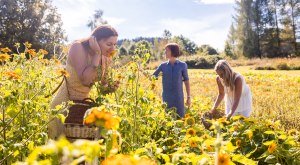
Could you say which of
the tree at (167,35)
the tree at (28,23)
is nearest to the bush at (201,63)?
the tree at (28,23)

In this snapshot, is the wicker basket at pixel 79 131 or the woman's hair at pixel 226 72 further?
the woman's hair at pixel 226 72

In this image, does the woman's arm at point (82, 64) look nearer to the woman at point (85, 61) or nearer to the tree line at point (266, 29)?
the woman at point (85, 61)

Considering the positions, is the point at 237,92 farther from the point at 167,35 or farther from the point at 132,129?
the point at 167,35

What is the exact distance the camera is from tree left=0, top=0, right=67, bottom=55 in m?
23.9

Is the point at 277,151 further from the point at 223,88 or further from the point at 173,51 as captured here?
the point at 173,51

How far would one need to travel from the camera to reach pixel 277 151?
7.79 feet

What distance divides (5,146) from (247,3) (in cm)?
4774

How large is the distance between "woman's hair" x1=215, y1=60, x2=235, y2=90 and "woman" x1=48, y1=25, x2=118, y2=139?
1.80 metres

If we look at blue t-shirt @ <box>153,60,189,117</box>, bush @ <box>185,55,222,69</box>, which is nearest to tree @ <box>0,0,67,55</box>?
bush @ <box>185,55,222,69</box>

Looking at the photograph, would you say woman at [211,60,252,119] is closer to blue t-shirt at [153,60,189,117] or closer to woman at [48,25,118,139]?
blue t-shirt at [153,60,189,117]

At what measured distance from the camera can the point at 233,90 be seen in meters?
4.36

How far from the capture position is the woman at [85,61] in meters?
2.62

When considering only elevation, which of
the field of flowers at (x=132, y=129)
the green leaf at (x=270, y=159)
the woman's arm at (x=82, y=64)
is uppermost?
the woman's arm at (x=82, y=64)

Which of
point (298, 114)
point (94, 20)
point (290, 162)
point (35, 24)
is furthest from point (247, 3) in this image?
point (290, 162)
